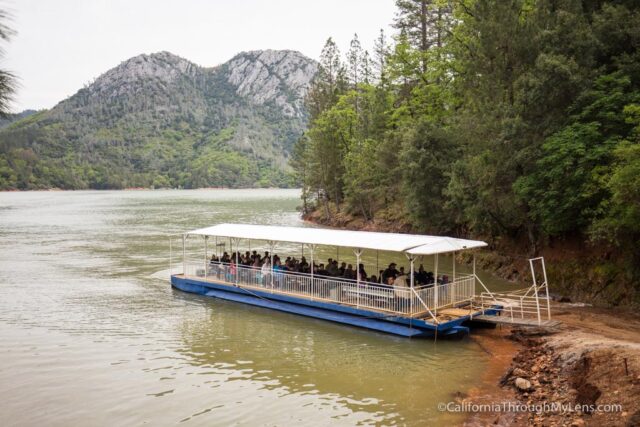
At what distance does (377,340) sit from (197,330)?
23.0 ft

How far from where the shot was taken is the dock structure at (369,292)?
17438mm

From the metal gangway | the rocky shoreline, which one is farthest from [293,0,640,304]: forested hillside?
the rocky shoreline

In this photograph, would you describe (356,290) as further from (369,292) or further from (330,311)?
(330,311)

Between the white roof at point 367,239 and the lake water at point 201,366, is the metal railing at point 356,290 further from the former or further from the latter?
the white roof at point 367,239

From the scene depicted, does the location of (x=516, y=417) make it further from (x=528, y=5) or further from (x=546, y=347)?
(x=528, y=5)

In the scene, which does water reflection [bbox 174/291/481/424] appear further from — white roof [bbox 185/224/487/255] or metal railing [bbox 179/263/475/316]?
white roof [bbox 185/224/487/255]

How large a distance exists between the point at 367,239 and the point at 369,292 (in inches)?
84.4

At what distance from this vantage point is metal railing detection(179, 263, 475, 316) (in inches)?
696

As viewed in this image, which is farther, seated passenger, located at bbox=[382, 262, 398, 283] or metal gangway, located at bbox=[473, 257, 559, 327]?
seated passenger, located at bbox=[382, 262, 398, 283]

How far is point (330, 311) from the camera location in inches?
781

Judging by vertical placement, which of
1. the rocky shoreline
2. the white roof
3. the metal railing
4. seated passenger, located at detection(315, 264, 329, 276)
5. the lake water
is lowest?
the lake water

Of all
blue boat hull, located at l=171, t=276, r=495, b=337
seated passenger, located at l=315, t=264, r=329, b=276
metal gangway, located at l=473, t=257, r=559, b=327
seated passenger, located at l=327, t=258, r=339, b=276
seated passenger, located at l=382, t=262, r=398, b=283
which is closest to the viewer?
metal gangway, located at l=473, t=257, r=559, b=327

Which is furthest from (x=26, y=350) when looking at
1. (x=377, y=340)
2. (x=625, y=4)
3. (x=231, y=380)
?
(x=625, y=4)

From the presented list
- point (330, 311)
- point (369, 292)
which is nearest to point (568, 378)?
point (369, 292)
